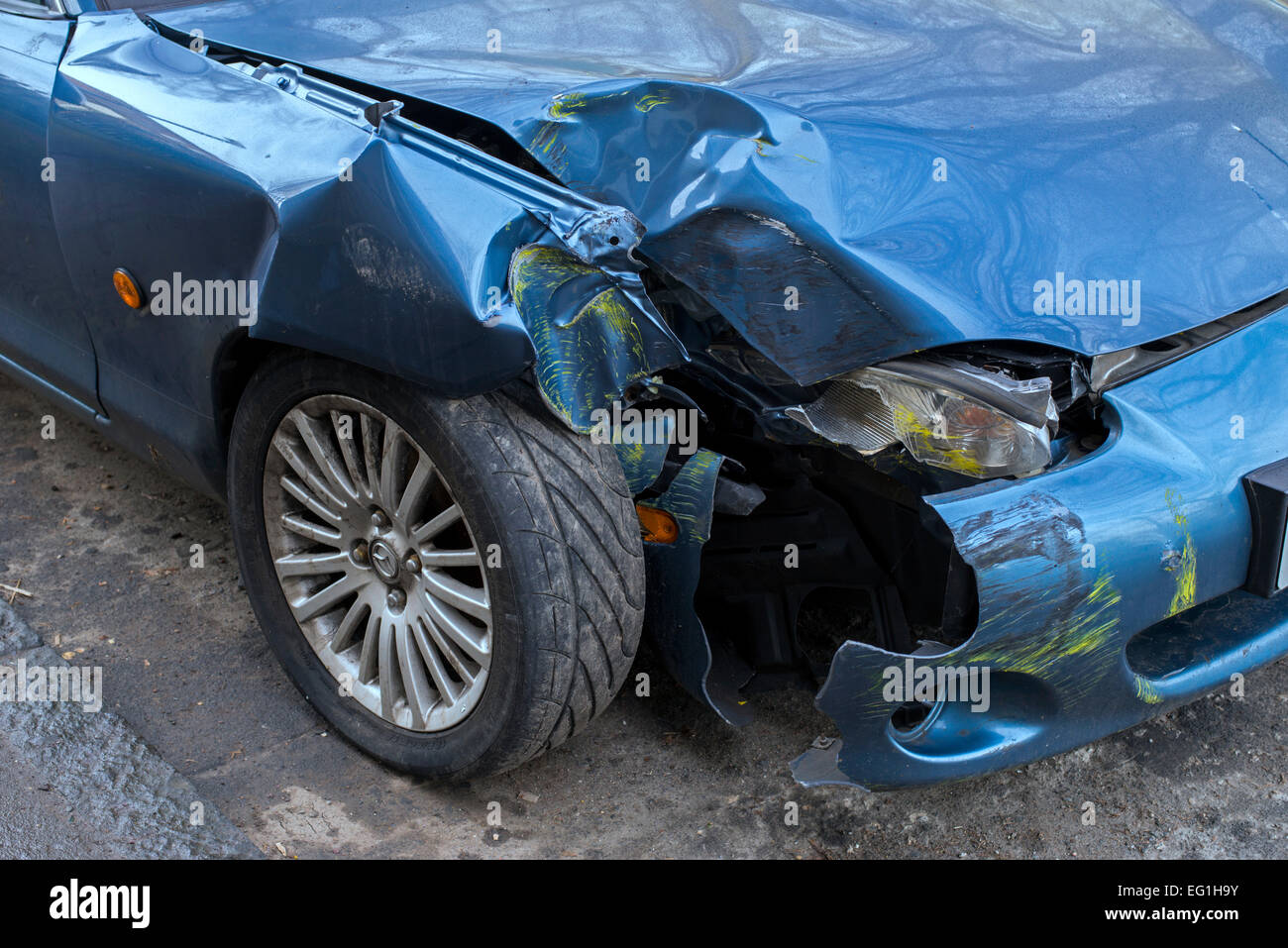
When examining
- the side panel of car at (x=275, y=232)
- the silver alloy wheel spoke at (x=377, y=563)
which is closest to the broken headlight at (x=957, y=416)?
the side panel of car at (x=275, y=232)

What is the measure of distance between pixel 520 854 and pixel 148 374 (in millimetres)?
1266

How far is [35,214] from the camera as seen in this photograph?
8.71 ft

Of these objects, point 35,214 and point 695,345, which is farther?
point 35,214

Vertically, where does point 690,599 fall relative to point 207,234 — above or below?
below

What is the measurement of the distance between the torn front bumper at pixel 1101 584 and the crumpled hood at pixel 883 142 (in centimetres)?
16

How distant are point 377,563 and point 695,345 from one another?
2.42ft

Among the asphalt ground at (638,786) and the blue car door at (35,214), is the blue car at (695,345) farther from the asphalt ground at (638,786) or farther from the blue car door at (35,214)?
the asphalt ground at (638,786)

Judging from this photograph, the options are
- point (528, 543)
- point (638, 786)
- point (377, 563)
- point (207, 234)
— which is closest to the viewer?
point (528, 543)

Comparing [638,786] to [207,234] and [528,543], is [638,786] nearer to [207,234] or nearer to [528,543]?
[528,543]

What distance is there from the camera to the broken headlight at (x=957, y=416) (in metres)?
1.95

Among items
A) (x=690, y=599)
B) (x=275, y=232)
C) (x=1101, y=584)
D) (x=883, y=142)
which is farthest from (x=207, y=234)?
(x=1101, y=584)

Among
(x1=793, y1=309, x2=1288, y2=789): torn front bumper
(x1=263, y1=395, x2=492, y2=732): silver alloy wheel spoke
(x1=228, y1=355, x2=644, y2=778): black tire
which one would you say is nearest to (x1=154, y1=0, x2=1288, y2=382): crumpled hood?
(x1=793, y1=309, x2=1288, y2=789): torn front bumper
